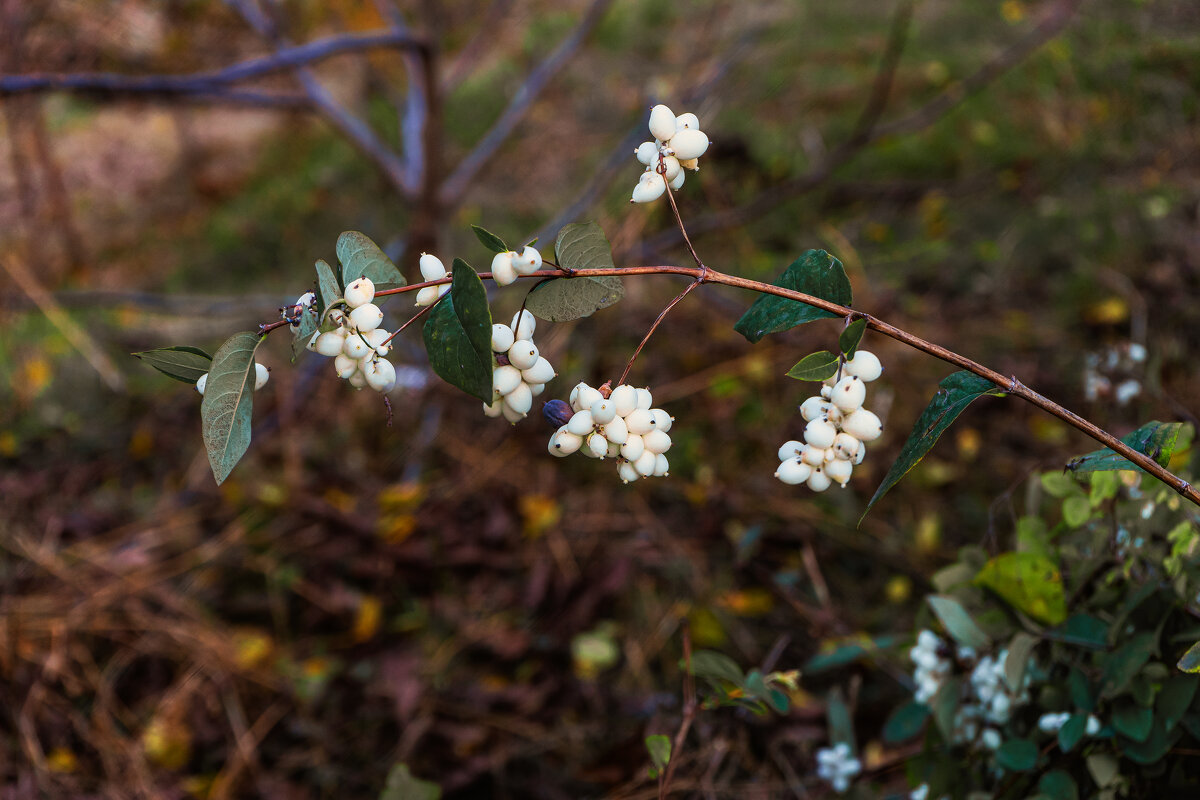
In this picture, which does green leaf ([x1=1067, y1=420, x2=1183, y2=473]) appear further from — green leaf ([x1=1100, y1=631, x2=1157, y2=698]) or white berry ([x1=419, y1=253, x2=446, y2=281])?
white berry ([x1=419, y1=253, x2=446, y2=281])

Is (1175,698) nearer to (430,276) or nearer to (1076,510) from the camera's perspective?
(1076,510)

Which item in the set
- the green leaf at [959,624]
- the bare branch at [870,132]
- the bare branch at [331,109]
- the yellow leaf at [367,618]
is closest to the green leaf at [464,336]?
the green leaf at [959,624]

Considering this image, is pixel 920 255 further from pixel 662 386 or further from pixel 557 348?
pixel 557 348

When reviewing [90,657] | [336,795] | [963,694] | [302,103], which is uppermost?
[302,103]

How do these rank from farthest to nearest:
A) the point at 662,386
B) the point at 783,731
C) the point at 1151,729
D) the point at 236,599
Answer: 1. the point at 662,386
2. the point at 236,599
3. the point at 783,731
4. the point at 1151,729

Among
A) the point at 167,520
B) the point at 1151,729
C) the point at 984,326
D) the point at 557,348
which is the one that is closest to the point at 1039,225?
the point at 984,326

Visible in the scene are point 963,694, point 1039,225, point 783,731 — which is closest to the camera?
point 963,694

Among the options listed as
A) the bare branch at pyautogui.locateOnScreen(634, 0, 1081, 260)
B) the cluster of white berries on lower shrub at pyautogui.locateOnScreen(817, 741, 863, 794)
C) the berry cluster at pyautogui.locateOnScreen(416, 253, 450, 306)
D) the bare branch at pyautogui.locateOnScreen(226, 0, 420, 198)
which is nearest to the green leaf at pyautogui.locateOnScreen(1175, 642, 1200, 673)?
the cluster of white berries on lower shrub at pyautogui.locateOnScreen(817, 741, 863, 794)
